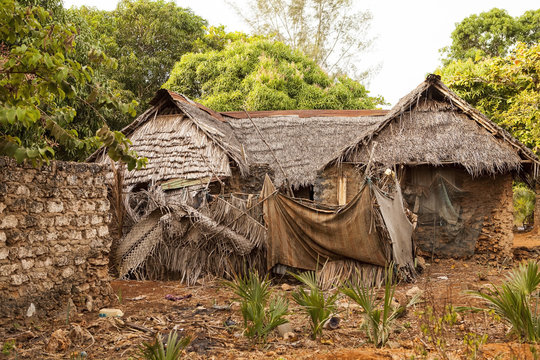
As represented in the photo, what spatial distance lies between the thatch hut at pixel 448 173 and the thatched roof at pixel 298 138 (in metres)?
1.80

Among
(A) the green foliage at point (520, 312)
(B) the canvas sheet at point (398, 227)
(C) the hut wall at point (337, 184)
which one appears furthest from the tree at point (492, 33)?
(A) the green foliage at point (520, 312)

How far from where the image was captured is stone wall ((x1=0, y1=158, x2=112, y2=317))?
4840mm

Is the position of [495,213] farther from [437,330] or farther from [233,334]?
[233,334]

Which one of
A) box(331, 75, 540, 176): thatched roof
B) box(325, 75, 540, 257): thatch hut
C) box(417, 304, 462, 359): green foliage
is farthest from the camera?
box(325, 75, 540, 257): thatch hut

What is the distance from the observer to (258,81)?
17344 millimetres

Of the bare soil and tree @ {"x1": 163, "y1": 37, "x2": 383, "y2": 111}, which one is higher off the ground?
tree @ {"x1": 163, "y1": 37, "x2": 383, "y2": 111}

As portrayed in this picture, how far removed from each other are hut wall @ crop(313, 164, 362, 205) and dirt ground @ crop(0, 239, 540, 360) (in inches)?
139

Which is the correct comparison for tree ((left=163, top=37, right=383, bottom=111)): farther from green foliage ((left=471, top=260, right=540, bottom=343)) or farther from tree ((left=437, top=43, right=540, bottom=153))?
green foliage ((left=471, top=260, right=540, bottom=343))

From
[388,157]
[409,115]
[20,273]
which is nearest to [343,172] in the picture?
[388,157]

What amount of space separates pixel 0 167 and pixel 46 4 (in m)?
6.94

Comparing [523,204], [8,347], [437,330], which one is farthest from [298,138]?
[523,204]

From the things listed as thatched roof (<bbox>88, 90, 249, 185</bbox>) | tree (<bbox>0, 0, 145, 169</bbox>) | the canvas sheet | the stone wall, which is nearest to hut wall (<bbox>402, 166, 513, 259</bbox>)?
the canvas sheet

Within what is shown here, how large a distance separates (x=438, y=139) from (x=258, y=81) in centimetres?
926

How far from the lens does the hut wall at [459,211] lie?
371 inches
